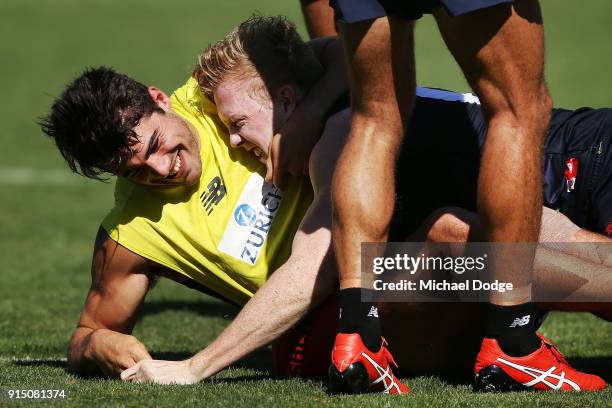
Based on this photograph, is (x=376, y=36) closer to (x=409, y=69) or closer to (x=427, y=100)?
(x=409, y=69)

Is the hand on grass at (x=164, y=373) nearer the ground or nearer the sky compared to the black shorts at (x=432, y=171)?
nearer the ground

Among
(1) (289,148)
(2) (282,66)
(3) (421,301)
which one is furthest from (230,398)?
(2) (282,66)

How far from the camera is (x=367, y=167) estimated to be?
143 inches

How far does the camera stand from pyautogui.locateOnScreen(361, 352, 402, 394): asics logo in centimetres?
357

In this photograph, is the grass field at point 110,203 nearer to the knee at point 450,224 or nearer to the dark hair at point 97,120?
the knee at point 450,224

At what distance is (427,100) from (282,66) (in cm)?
63

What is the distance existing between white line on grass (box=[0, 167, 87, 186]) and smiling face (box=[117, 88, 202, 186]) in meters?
7.28

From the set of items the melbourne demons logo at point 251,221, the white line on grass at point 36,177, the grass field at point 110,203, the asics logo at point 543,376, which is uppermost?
the melbourne demons logo at point 251,221

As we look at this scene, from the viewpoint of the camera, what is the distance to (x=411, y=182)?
14.7ft

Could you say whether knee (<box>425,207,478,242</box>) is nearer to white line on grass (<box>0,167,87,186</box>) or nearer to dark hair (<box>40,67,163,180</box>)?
dark hair (<box>40,67,163,180</box>)

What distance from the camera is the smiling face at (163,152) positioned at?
4410 millimetres

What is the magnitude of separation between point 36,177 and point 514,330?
362 inches

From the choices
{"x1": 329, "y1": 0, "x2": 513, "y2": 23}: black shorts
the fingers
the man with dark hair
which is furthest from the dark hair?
{"x1": 329, "y1": 0, "x2": 513, "y2": 23}: black shorts

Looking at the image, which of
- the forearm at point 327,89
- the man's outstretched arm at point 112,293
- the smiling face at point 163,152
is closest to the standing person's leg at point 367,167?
the forearm at point 327,89
